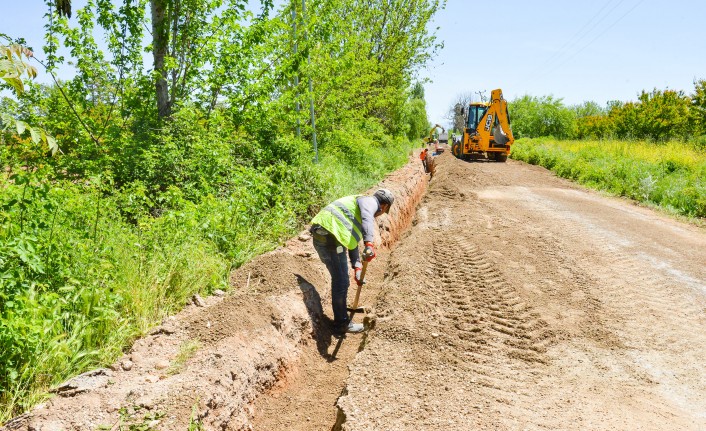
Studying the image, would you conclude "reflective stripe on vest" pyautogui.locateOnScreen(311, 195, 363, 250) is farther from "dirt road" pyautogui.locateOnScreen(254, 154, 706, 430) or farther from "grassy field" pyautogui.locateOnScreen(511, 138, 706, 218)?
"grassy field" pyautogui.locateOnScreen(511, 138, 706, 218)

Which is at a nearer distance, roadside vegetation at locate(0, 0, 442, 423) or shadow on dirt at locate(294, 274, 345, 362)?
roadside vegetation at locate(0, 0, 442, 423)

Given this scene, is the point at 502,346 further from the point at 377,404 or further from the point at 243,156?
the point at 243,156

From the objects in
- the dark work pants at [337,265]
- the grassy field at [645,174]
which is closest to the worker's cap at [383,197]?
the dark work pants at [337,265]

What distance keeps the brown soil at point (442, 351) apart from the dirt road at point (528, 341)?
2 cm

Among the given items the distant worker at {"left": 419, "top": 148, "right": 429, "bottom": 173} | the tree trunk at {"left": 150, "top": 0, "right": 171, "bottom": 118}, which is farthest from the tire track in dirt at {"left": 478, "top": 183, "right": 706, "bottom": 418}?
the distant worker at {"left": 419, "top": 148, "right": 429, "bottom": 173}

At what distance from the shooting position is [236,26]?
8.02 metres

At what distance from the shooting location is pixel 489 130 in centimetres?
2067

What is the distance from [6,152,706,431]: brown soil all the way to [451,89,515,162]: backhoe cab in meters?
13.3

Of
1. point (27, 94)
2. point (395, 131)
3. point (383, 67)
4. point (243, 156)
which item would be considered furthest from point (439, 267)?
point (395, 131)

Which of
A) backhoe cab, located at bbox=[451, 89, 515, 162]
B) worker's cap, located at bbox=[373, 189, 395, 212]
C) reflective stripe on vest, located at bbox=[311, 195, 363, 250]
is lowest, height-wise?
reflective stripe on vest, located at bbox=[311, 195, 363, 250]

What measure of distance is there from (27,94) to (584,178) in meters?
16.4

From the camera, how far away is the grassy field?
11297mm

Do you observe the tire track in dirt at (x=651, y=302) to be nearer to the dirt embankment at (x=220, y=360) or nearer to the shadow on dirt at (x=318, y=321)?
the dirt embankment at (x=220, y=360)

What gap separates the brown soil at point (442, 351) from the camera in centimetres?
334
